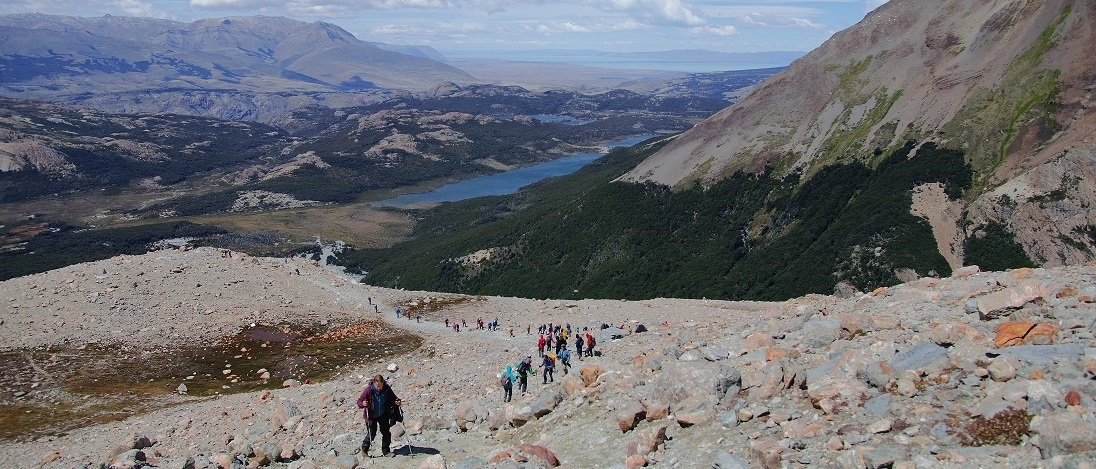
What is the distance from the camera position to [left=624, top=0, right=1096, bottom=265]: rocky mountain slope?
3388 inches

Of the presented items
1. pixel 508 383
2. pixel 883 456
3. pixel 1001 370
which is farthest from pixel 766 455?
pixel 508 383

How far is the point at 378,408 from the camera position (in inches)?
737

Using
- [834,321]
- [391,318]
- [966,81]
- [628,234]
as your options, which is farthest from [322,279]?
[966,81]

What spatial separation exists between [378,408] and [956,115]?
11279 cm

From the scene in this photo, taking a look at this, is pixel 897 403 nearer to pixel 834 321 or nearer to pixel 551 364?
pixel 834 321

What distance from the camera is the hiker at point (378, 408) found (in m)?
18.7

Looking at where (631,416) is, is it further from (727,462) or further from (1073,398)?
(1073,398)

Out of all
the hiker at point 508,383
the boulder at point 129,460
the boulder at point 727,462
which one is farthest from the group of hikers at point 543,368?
the boulder at point 727,462

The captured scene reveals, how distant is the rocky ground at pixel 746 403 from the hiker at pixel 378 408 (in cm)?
47

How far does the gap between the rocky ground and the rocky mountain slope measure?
71318mm

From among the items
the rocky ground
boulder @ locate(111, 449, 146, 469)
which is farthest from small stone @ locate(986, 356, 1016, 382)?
boulder @ locate(111, 449, 146, 469)

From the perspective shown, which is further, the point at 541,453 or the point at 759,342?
the point at 759,342

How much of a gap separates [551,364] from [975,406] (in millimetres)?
16431

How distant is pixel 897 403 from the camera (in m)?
13.8
